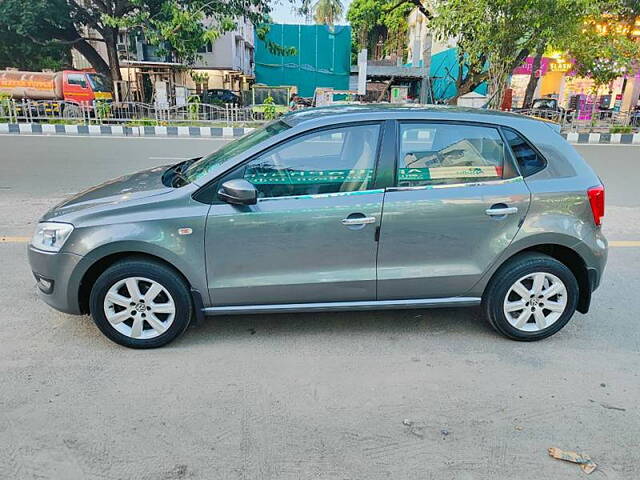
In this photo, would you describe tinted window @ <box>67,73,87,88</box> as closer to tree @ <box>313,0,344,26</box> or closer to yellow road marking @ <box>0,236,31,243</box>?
yellow road marking @ <box>0,236,31,243</box>

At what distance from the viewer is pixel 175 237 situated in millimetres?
3172

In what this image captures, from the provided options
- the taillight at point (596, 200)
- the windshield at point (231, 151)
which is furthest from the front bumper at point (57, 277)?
the taillight at point (596, 200)

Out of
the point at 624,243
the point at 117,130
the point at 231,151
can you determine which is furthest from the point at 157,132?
the point at 624,243

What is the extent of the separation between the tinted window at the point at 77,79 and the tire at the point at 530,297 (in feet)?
84.2

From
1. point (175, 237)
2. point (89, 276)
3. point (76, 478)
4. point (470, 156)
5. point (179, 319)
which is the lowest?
point (76, 478)

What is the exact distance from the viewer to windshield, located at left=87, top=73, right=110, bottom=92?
24734 millimetres

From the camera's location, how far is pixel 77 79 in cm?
2448

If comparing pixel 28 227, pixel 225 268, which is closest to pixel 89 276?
pixel 225 268

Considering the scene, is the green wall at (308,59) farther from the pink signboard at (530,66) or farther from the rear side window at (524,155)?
the rear side window at (524,155)

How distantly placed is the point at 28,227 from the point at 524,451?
5.77 meters

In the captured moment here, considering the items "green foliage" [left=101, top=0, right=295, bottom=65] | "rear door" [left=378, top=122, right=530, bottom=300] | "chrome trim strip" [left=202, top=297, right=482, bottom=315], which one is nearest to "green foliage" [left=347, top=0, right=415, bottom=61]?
"green foliage" [left=101, top=0, right=295, bottom=65]

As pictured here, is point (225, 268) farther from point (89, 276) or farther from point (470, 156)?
point (470, 156)

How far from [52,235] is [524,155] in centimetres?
318

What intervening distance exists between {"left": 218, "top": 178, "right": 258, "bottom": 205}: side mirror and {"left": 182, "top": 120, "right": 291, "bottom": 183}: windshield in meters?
0.27
